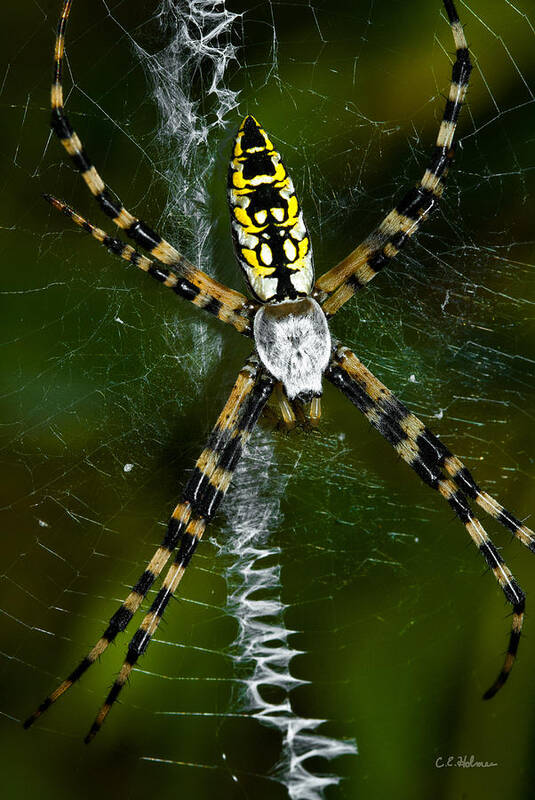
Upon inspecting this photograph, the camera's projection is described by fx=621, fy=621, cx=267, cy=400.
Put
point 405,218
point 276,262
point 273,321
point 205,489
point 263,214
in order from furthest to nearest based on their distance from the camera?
point 205,489
point 273,321
point 405,218
point 276,262
point 263,214

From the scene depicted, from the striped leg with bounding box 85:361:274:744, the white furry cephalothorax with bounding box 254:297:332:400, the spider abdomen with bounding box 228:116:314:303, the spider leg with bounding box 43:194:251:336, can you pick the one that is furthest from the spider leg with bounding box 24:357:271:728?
the spider abdomen with bounding box 228:116:314:303

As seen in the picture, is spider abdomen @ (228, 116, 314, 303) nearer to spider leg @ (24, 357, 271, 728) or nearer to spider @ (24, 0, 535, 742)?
spider @ (24, 0, 535, 742)

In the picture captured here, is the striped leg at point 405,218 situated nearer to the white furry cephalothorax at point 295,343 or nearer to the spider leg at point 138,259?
the white furry cephalothorax at point 295,343

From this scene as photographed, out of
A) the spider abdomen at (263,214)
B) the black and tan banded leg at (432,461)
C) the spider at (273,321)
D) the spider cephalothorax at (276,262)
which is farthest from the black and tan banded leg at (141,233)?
the black and tan banded leg at (432,461)

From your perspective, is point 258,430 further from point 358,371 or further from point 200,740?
point 200,740

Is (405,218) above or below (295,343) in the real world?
above

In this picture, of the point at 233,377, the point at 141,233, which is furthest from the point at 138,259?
the point at 233,377

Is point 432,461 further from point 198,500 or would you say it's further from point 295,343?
point 198,500
